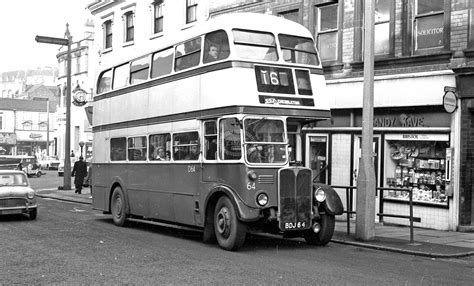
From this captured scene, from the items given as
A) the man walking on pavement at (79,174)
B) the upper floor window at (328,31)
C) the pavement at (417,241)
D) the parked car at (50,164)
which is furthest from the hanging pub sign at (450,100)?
the parked car at (50,164)

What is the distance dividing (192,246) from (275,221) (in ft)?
6.20

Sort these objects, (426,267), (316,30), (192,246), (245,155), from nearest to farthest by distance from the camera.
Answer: (426,267) < (245,155) < (192,246) < (316,30)

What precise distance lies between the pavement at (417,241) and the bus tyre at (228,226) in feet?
9.26

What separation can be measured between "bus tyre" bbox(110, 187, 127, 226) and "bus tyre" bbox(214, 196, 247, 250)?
4.59 meters

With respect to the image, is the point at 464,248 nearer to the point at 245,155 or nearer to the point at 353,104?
the point at 245,155

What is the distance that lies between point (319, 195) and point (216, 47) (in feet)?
11.9

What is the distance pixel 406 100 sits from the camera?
49.1ft

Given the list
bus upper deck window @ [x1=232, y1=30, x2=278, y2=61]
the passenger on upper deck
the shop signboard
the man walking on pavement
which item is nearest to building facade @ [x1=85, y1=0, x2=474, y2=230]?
bus upper deck window @ [x1=232, y1=30, x2=278, y2=61]

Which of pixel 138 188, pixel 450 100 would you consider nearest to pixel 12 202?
pixel 138 188

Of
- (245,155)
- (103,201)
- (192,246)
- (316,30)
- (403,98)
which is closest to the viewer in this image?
(245,155)

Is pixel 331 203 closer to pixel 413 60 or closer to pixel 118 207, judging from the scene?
pixel 413 60

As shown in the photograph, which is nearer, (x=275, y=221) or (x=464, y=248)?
(x=275, y=221)

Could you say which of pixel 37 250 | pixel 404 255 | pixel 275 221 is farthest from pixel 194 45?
pixel 404 255

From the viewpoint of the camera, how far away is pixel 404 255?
10695 mm
